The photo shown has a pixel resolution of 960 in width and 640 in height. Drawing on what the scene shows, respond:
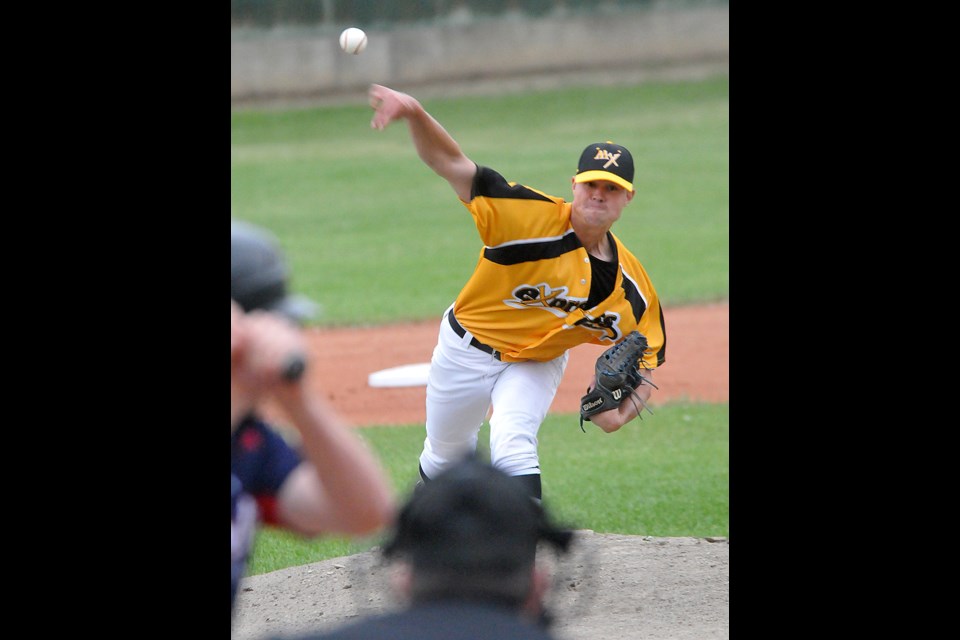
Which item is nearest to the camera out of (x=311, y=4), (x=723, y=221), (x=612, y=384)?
(x=612, y=384)

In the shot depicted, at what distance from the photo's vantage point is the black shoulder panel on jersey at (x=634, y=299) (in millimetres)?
5512

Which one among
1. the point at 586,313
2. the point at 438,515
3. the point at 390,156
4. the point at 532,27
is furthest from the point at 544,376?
the point at 532,27

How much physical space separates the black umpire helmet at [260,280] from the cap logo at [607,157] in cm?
330

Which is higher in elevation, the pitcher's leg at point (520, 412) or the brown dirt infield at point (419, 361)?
the pitcher's leg at point (520, 412)

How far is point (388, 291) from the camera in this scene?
14.1 metres

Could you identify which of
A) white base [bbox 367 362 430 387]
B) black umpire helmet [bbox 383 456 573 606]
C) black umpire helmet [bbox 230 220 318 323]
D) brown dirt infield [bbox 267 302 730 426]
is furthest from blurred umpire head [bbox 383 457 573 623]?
white base [bbox 367 362 430 387]

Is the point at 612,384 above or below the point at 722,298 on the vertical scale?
above

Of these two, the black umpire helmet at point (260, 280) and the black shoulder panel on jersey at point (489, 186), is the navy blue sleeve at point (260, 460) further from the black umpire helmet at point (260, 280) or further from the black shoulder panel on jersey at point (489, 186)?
the black shoulder panel on jersey at point (489, 186)

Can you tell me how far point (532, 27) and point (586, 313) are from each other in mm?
21956

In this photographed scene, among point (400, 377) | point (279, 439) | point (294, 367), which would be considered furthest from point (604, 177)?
point (400, 377)

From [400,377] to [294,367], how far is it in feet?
27.2

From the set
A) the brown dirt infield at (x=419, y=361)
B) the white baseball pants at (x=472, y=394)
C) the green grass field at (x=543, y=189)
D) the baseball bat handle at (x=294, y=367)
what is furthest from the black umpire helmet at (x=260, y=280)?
the brown dirt infield at (x=419, y=361)

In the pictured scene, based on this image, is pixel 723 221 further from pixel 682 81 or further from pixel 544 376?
pixel 544 376

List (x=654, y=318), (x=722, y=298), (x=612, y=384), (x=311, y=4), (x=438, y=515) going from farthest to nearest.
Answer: (x=311, y=4), (x=722, y=298), (x=654, y=318), (x=612, y=384), (x=438, y=515)
